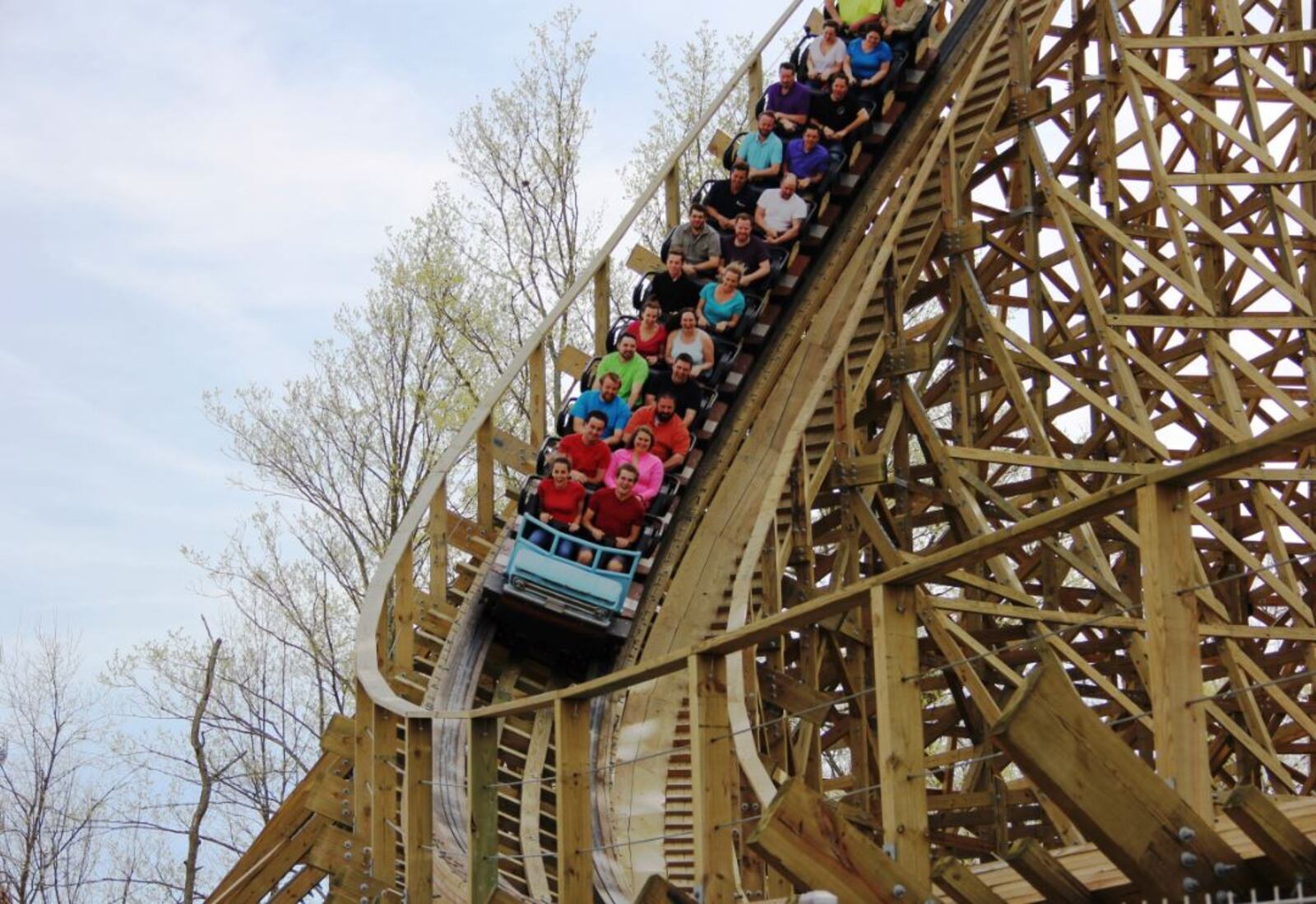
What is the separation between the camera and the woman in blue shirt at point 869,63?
1263cm

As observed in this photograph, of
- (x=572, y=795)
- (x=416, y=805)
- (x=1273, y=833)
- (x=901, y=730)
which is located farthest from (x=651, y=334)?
(x=1273, y=833)

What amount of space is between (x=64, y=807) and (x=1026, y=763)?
61.0ft

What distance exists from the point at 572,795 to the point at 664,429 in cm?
569

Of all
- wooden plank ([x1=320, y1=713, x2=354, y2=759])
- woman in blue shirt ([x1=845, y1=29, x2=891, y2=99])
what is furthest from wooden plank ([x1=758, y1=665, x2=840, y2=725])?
woman in blue shirt ([x1=845, y1=29, x2=891, y2=99])

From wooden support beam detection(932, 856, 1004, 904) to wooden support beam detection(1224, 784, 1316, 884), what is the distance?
69cm

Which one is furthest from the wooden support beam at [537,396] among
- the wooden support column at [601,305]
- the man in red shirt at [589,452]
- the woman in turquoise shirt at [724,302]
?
the woman in turquoise shirt at [724,302]

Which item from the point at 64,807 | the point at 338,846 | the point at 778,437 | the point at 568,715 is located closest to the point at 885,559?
the point at 778,437

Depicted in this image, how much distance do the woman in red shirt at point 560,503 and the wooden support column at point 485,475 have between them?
0.52 meters

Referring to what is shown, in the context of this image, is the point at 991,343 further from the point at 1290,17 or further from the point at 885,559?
the point at 1290,17

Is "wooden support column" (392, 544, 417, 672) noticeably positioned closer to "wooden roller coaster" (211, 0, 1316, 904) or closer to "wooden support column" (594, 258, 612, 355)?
"wooden roller coaster" (211, 0, 1316, 904)

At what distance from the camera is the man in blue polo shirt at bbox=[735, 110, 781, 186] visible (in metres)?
12.4

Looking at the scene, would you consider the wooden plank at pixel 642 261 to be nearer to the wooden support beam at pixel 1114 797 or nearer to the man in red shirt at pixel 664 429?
the man in red shirt at pixel 664 429

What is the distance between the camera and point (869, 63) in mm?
12781

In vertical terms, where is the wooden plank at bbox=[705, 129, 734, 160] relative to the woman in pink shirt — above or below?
above
